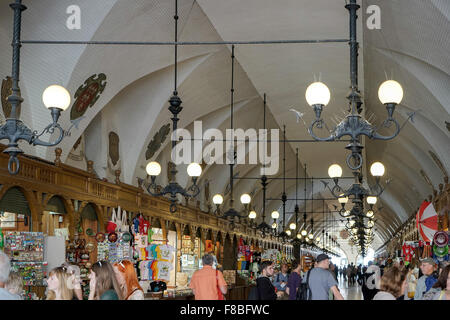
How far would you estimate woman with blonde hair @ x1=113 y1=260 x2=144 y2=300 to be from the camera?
5285mm

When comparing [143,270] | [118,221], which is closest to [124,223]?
[118,221]

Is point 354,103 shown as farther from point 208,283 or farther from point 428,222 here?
point 428,222

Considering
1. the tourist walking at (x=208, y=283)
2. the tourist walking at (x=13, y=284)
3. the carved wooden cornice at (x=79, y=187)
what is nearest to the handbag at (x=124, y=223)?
the carved wooden cornice at (x=79, y=187)

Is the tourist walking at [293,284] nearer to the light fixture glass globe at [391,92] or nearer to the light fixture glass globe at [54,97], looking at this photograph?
the light fixture glass globe at [391,92]

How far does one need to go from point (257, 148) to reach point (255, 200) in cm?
858

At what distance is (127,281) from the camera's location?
542 centimetres

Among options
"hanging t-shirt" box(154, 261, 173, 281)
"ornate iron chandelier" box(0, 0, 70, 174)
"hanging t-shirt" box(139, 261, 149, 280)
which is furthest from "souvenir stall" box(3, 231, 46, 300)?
"hanging t-shirt" box(154, 261, 173, 281)

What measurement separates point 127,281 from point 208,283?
2.05m

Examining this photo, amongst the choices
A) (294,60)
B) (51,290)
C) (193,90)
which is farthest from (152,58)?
(51,290)

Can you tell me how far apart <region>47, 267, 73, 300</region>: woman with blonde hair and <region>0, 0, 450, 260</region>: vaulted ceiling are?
17.4ft

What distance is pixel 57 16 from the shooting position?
941cm

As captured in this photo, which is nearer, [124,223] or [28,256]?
[28,256]

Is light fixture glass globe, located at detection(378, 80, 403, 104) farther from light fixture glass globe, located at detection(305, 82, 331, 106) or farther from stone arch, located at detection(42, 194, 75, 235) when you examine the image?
stone arch, located at detection(42, 194, 75, 235)
